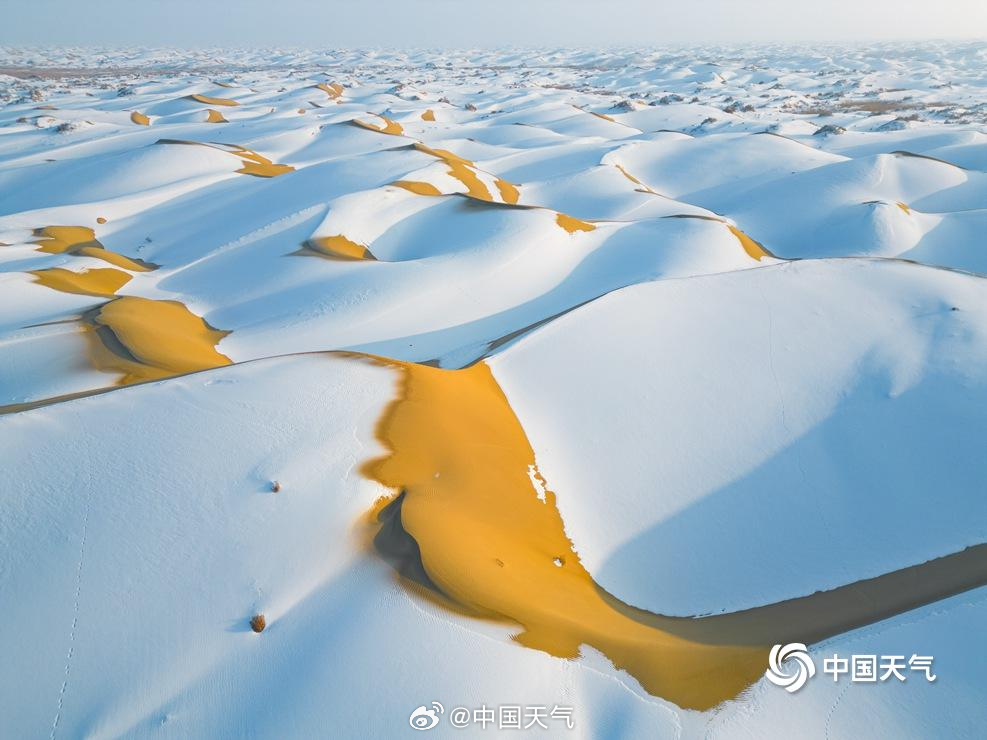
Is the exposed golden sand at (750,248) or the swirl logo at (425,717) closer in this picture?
the swirl logo at (425,717)

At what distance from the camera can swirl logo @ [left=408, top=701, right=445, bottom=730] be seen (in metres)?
4.67

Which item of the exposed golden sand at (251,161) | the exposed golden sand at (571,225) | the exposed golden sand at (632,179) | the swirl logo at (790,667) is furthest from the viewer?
the exposed golden sand at (251,161)

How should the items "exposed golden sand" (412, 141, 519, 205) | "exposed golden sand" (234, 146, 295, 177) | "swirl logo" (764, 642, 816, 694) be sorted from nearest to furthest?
1. "swirl logo" (764, 642, 816, 694)
2. "exposed golden sand" (412, 141, 519, 205)
3. "exposed golden sand" (234, 146, 295, 177)

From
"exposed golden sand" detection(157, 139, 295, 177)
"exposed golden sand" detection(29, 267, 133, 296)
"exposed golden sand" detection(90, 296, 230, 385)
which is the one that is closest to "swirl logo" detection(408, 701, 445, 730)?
"exposed golden sand" detection(90, 296, 230, 385)

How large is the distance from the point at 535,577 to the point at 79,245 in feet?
61.1

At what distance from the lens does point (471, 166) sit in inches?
1046

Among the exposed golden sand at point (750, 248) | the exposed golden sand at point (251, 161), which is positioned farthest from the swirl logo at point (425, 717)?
the exposed golden sand at point (251, 161)

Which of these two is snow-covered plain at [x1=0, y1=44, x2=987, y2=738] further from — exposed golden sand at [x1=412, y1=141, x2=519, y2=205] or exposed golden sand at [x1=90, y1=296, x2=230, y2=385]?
exposed golden sand at [x1=412, y1=141, x2=519, y2=205]

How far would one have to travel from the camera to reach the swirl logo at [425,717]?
15.3ft

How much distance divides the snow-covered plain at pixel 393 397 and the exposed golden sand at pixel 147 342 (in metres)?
0.07

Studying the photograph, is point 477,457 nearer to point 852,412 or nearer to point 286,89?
point 852,412

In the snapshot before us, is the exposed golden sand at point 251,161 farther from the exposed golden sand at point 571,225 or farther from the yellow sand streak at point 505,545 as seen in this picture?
the yellow sand streak at point 505,545

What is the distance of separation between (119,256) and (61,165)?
13.9 m

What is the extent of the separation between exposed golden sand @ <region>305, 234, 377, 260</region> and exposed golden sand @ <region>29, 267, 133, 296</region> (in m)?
4.69
